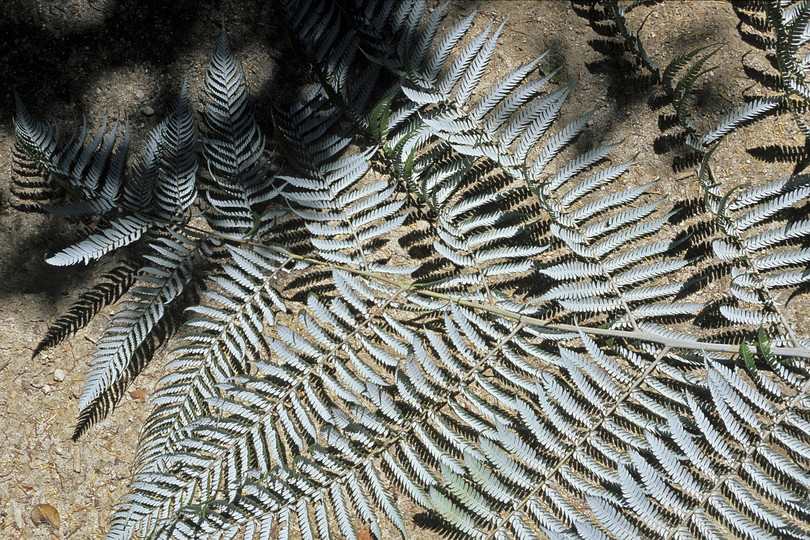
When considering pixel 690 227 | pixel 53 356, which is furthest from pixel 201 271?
pixel 690 227

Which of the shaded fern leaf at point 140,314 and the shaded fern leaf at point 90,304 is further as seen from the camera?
the shaded fern leaf at point 90,304

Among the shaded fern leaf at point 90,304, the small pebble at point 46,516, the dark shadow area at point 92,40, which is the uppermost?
the dark shadow area at point 92,40

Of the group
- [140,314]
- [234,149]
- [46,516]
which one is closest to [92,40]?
[234,149]

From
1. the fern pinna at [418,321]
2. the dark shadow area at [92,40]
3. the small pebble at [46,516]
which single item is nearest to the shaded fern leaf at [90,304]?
the fern pinna at [418,321]

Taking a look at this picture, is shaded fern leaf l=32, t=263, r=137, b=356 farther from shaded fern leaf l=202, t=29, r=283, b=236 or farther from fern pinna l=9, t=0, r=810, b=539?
shaded fern leaf l=202, t=29, r=283, b=236

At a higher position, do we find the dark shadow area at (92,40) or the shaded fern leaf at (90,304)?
the dark shadow area at (92,40)

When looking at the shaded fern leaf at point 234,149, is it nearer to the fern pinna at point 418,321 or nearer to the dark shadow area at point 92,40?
the fern pinna at point 418,321

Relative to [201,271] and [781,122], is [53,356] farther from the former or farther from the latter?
[781,122]

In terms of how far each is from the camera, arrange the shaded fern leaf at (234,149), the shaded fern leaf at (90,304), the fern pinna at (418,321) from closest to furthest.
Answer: the fern pinna at (418,321)
the shaded fern leaf at (234,149)
the shaded fern leaf at (90,304)

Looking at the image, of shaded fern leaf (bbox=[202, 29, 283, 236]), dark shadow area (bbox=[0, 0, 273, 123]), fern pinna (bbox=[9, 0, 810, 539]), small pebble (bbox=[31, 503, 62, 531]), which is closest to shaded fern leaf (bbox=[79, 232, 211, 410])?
fern pinna (bbox=[9, 0, 810, 539])
